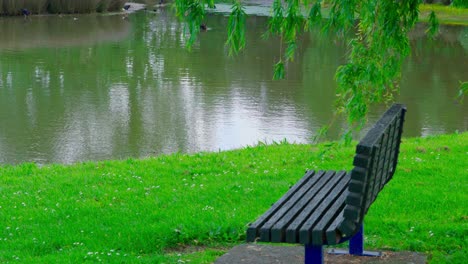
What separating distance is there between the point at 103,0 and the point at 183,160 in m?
33.3

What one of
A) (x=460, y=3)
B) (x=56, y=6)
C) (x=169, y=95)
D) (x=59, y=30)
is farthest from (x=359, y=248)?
(x=56, y=6)

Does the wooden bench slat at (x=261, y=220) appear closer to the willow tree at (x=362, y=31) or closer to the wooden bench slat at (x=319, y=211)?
the wooden bench slat at (x=319, y=211)

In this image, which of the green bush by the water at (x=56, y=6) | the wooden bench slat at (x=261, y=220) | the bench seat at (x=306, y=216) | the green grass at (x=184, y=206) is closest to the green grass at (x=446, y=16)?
the green bush by the water at (x=56, y=6)

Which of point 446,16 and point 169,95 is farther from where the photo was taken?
point 446,16

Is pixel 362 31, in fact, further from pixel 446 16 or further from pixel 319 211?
pixel 446 16

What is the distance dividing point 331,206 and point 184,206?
1.97 metres

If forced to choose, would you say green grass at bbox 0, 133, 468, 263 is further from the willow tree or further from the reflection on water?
the reflection on water

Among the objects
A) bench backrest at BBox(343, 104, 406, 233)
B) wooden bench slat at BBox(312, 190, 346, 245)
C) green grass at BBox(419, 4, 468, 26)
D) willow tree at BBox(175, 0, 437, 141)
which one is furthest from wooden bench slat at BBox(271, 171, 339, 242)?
green grass at BBox(419, 4, 468, 26)

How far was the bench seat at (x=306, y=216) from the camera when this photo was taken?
3783 mm

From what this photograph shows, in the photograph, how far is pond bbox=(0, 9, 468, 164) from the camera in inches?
472

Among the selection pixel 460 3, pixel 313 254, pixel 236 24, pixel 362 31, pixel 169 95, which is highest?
pixel 460 3

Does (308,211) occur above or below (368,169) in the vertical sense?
below

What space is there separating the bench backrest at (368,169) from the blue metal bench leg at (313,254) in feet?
0.74

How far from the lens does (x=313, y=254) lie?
3.88 m
